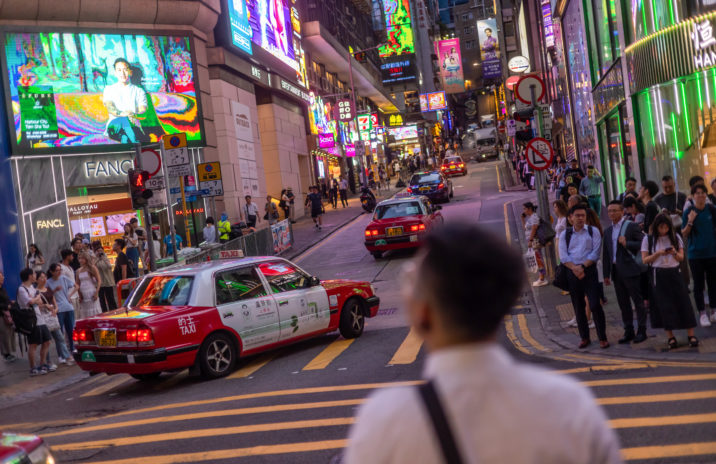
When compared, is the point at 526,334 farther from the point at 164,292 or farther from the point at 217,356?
the point at 164,292

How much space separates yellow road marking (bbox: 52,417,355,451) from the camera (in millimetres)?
7512

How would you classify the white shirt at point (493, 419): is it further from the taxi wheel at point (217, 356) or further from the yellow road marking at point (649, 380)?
the taxi wheel at point (217, 356)

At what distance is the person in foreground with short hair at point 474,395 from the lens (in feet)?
6.27

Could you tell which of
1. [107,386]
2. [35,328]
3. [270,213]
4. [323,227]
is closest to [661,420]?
[107,386]

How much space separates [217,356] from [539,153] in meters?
8.14

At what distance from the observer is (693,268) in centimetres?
1105

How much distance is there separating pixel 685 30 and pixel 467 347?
16477 mm

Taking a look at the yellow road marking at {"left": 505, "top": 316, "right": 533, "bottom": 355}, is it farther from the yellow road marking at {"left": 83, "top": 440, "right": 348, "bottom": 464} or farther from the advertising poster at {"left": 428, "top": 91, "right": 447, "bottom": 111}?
the advertising poster at {"left": 428, "top": 91, "right": 447, "bottom": 111}

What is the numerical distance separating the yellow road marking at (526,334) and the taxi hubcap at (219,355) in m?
4.06

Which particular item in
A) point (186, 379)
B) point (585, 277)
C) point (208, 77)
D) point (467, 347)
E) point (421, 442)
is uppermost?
point (208, 77)

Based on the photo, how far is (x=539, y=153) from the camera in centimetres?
1625

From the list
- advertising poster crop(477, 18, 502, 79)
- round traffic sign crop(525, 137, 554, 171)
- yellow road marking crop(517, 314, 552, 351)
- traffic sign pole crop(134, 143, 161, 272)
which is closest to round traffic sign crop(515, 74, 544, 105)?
round traffic sign crop(525, 137, 554, 171)

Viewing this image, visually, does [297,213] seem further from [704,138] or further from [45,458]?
[45,458]

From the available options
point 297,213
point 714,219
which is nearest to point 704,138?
point 714,219
